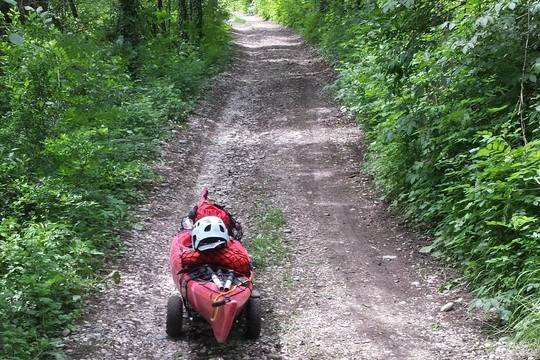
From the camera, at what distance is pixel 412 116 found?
7832 millimetres

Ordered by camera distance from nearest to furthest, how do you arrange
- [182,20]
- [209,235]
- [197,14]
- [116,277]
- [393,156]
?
[209,235] → [116,277] → [393,156] → [182,20] → [197,14]

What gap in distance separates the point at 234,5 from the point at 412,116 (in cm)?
5459

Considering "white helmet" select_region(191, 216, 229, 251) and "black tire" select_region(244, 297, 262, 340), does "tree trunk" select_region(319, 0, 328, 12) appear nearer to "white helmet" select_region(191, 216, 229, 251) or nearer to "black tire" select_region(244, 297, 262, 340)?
"white helmet" select_region(191, 216, 229, 251)

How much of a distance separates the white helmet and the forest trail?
916mm

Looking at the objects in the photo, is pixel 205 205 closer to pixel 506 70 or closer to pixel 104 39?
pixel 506 70

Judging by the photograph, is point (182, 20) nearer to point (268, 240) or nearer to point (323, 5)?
point (323, 5)

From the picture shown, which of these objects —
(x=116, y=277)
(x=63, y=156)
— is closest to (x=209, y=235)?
(x=116, y=277)

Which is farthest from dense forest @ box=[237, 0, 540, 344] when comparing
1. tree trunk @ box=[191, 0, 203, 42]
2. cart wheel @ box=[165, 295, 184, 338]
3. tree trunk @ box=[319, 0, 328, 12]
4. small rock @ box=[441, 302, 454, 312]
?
tree trunk @ box=[319, 0, 328, 12]

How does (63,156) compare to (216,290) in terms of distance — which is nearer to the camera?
(216,290)

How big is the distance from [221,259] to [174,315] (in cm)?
72

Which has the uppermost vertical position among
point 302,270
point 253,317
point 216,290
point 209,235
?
point 209,235

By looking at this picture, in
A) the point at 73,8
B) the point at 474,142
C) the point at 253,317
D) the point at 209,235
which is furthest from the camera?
the point at 73,8

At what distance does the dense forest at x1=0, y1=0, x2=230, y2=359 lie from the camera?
517 centimetres

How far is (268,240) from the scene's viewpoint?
7551mm
